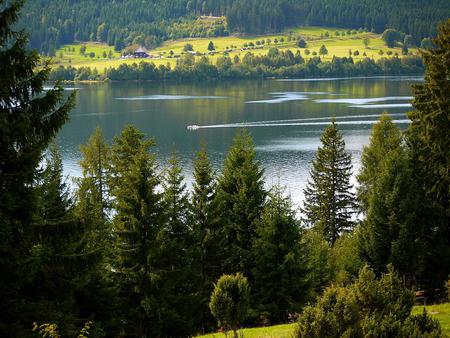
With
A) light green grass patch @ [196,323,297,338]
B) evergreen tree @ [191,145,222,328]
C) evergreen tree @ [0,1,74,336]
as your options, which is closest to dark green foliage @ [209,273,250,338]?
light green grass patch @ [196,323,297,338]

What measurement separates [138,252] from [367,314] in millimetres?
12566

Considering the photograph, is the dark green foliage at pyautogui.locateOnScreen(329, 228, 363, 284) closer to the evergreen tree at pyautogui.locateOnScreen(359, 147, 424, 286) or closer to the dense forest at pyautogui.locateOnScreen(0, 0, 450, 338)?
the dense forest at pyautogui.locateOnScreen(0, 0, 450, 338)

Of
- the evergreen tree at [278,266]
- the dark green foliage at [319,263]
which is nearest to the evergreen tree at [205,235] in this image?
the evergreen tree at [278,266]

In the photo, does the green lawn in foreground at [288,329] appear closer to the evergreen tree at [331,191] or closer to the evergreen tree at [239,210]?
the evergreen tree at [239,210]

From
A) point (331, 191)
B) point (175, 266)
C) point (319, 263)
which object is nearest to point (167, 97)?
point (331, 191)

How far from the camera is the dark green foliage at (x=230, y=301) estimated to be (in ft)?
53.0

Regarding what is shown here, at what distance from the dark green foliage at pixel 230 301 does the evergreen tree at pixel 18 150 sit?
475 centimetres

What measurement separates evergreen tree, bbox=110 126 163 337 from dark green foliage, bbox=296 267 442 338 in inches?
429

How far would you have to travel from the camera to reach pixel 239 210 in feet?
98.3

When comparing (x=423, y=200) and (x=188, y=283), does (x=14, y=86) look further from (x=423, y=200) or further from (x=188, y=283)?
(x=423, y=200)

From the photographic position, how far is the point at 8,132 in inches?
539

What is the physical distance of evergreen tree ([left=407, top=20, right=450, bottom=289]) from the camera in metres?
30.0

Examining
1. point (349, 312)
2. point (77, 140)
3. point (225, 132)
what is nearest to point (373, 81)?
point (225, 132)

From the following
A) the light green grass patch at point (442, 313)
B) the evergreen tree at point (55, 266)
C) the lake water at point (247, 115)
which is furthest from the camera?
the lake water at point (247, 115)
